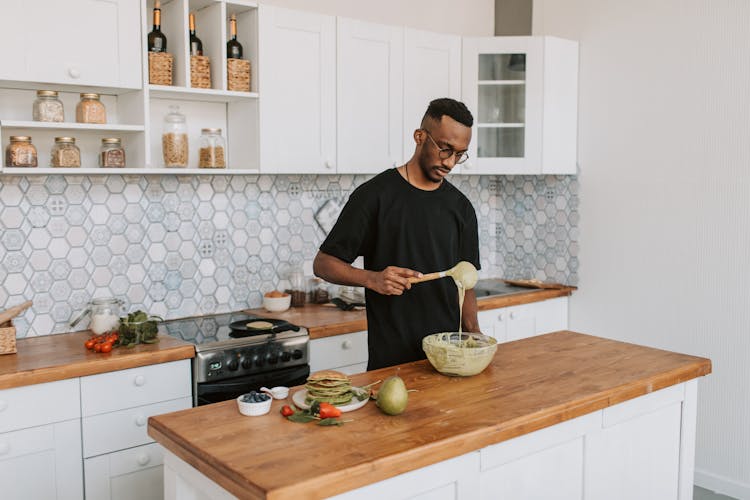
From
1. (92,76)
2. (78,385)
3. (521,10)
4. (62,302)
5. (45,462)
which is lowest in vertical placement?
(45,462)

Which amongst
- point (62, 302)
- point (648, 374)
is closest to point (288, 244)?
point (62, 302)

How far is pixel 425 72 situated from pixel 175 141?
157 cm

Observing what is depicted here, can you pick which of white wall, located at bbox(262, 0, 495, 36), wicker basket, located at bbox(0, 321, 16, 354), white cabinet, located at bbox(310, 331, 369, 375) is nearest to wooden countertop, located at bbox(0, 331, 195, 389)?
wicker basket, located at bbox(0, 321, 16, 354)

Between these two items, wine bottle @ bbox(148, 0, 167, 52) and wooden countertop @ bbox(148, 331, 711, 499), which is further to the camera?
wine bottle @ bbox(148, 0, 167, 52)

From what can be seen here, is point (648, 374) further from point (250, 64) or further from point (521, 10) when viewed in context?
point (521, 10)

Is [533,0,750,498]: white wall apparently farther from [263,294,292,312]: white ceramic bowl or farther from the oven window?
the oven window

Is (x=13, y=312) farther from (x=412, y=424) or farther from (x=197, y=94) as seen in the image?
(x=412, y=424)

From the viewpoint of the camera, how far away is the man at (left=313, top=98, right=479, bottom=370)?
9.05ft

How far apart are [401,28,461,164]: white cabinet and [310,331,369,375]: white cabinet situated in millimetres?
1124

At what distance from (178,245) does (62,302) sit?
2.11ft

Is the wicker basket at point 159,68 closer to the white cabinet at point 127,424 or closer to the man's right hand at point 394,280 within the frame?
the white cabinet at point 127,424

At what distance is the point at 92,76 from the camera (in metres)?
3.26

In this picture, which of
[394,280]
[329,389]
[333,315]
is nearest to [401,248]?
[394,280]

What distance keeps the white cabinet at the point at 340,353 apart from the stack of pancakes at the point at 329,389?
1463mm
